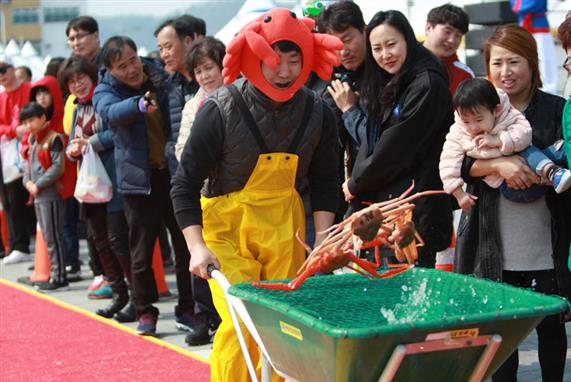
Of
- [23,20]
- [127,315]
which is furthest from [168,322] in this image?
[23,20]

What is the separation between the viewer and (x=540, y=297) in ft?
11.2

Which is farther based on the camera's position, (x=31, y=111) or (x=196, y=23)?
(x=31, y=111)

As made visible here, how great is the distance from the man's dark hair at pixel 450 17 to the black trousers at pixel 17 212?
6.08m

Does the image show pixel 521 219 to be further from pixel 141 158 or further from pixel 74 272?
pixel 74 272

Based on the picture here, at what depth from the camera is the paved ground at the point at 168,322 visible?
6.09 metres

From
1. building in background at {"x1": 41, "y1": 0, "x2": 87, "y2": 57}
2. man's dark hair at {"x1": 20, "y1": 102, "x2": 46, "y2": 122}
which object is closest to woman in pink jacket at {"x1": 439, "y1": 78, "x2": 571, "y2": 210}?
man's dark hair at {"x1": 20, "y1": 102, "x2": 46, "y2": 122}

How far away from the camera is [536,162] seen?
4.74 m

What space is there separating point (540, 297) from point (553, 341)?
1.79m

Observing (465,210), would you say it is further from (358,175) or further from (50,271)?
(50,271)

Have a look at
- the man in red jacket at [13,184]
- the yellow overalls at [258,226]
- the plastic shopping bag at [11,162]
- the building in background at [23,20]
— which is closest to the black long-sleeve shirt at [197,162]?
the yellow overalls at [258,226]

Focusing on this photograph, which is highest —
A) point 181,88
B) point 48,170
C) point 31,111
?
point 181,88

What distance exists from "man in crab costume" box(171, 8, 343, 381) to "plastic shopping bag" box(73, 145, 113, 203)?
3397 millimetres

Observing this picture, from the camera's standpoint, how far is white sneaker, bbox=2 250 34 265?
1170 cm

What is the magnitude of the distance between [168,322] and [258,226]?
11.4 ft
